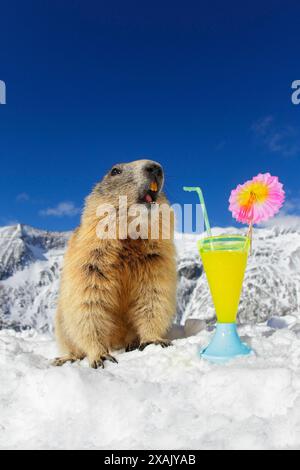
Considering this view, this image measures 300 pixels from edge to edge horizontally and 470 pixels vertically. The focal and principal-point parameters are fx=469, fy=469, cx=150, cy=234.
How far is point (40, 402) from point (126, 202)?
9.19 feet

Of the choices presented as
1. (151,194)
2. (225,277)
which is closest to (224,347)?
(225,277)

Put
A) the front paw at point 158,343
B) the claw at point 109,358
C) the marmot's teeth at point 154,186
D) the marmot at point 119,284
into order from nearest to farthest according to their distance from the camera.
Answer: the claw at point 109,358
the front paw at point 158,343
the marmot at point 119,284
the marmot's teeth at point 154,186

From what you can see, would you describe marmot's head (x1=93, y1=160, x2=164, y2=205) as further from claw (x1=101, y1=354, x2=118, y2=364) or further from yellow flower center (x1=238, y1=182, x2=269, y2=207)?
claw (x1=101, y1=354, x2=118, y2=364)

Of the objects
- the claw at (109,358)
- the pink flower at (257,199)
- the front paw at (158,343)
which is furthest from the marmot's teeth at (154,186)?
the claw at (109,358)

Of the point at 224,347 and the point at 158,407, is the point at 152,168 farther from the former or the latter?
the point at 158,407

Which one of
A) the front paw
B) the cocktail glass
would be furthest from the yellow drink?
the front paw

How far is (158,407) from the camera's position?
3346 millimetres

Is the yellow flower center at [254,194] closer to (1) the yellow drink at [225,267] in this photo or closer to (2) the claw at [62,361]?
(1) the yellow drink at [225,267]

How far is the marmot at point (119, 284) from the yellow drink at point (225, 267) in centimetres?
95

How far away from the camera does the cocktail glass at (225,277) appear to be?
15.1ft

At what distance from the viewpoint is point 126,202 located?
18.7ft

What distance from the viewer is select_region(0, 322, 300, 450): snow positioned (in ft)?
9.51
